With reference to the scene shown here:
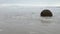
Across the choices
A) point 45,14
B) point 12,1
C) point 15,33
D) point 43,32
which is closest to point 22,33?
point 15,33

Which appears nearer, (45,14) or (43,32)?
(43,32)

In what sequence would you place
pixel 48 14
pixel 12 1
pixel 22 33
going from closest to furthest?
pixel 22 33 < pixel 48 14 < pixel 12 1

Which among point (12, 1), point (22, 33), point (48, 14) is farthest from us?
point (12, 1)

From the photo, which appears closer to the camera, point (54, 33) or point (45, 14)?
point (54, 33)

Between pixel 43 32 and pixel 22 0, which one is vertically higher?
pixel 22 0

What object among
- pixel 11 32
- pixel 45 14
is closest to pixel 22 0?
pixel 45 14

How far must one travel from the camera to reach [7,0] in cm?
834

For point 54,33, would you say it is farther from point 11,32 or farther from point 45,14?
point 45,14

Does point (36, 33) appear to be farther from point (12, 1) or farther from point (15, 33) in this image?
point (12, 1)

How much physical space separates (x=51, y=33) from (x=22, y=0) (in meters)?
5.73

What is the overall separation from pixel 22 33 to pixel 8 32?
0.22m

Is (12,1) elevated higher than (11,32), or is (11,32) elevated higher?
(12,1)

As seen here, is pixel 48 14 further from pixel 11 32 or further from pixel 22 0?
pixel 22 0

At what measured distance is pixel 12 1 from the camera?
26.5 ft
